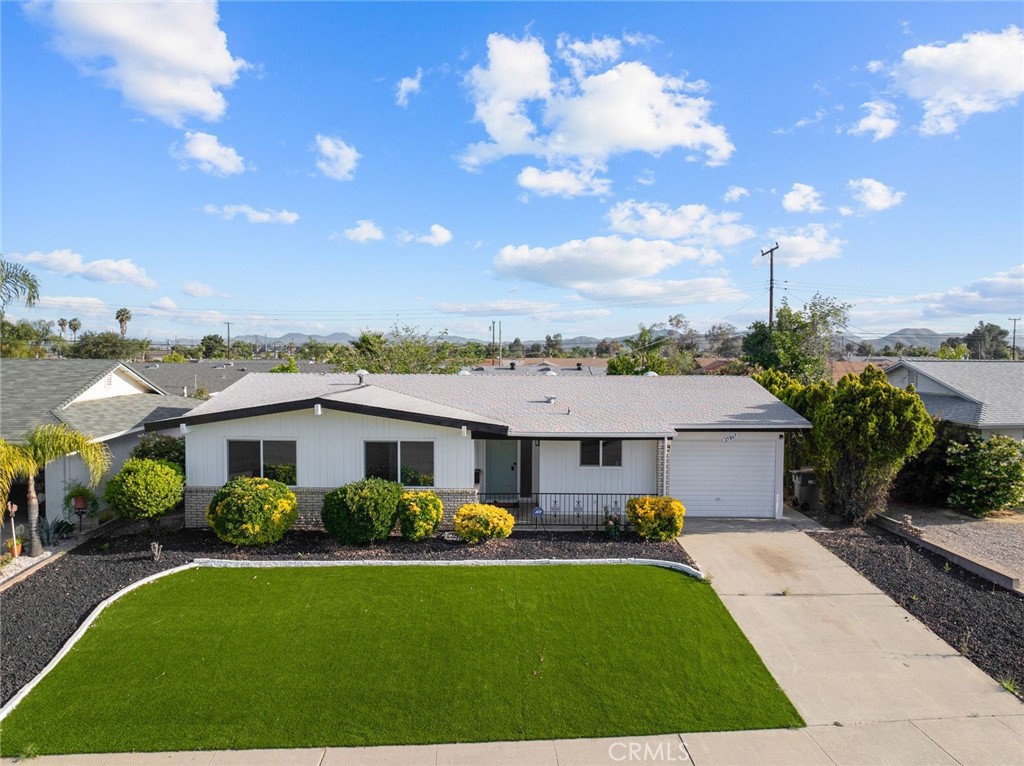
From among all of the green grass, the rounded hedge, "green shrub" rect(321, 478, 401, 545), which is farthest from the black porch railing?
the rounded hedge

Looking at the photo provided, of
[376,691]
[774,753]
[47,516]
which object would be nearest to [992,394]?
[774,753]

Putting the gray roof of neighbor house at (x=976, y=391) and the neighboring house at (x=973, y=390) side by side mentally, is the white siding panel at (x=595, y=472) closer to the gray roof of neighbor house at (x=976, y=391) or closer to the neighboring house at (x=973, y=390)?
the neighboring house at (x=973, y=390)

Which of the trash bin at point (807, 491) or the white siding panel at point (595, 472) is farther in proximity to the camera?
the trash bin at point (807, 491)

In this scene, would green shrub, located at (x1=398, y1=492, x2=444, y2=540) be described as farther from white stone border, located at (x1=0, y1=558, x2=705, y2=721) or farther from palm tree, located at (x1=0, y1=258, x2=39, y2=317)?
palm tree, located at (x1=0, y1=258, x2=39, y2=317)

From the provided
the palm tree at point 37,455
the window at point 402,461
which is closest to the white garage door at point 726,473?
the window at point 402,461

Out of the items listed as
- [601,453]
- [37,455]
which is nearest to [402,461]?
[601,453]

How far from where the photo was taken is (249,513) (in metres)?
12.3

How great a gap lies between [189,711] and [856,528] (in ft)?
47.7

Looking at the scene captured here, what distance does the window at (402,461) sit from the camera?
1402 cm

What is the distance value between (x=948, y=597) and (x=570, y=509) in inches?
309

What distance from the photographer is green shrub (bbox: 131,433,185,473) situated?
14.6 m

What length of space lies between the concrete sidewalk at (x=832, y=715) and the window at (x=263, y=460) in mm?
7725

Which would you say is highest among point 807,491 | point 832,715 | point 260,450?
point 260,450

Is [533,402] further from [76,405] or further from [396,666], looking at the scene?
[76,405]
